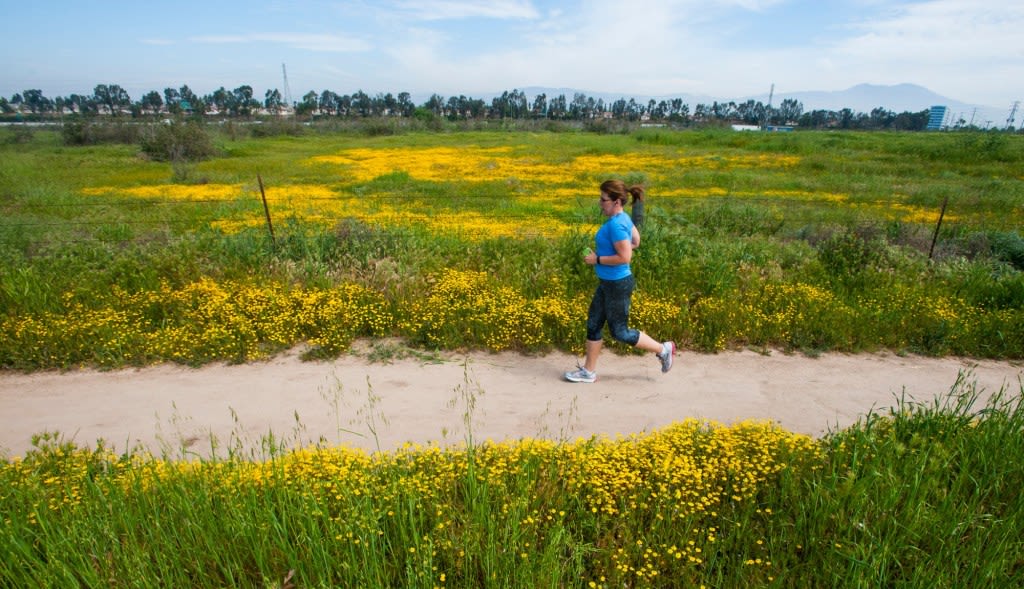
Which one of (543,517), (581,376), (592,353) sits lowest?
(581,376)

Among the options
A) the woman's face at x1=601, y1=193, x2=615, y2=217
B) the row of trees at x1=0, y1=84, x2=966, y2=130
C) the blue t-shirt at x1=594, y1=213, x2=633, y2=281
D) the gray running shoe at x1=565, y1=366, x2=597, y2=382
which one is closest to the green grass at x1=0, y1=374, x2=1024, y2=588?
the gray running shoe at x1=565, y1=366, x2=597, y2=382

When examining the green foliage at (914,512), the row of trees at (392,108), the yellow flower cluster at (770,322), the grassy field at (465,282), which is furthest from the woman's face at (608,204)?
the row of trees at (392,108)

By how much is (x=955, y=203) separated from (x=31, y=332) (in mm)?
21016

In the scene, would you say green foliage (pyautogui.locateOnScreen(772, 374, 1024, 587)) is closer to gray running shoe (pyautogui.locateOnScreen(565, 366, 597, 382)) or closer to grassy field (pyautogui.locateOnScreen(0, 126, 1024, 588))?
grassy field (pyautogui.locateOnScreen(0, 126, 1024, 588))

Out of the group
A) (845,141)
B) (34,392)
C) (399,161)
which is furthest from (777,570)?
(845,141)

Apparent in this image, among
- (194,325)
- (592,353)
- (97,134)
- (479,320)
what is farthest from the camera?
(97,134)

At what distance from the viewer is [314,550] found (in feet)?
8.69

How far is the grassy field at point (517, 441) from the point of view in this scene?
2680mm

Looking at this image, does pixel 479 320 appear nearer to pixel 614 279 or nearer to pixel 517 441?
pixel 614 279

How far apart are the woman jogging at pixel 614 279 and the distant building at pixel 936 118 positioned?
105714mm

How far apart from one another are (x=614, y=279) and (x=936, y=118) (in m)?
117

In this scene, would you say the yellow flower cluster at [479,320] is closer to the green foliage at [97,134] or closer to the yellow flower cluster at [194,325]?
the yellow flower cluster at [194,325]

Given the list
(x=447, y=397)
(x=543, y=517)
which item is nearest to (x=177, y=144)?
(x=447, y=397)

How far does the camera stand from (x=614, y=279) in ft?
16.0
